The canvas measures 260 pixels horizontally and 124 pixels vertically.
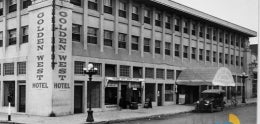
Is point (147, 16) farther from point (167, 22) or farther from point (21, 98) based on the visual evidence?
point (21, 98)

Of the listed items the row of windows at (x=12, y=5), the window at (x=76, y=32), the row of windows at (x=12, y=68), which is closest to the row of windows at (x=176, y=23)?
the window at (x=76, y=32)

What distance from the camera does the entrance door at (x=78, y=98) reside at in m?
26.4

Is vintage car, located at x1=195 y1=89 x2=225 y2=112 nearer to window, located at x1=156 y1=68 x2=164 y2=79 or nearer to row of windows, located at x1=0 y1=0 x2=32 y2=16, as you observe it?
window, located at x1=156 y1=68 x2=164 y2=79

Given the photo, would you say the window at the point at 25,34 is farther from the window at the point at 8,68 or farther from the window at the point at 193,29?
the window at the point at 193,29

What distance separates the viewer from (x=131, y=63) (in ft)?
103

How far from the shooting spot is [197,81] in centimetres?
3569

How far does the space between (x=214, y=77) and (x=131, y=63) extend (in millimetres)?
8502

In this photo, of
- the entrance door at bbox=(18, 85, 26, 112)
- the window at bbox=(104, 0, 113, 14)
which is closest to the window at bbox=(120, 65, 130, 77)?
the window at bbox=(104, 0, 113, 14)

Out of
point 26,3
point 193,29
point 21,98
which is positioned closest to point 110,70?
point 21,98

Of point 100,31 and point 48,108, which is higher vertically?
point 100,31

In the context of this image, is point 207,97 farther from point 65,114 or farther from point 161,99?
point 65,114

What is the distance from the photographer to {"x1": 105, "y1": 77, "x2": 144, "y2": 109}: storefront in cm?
2902

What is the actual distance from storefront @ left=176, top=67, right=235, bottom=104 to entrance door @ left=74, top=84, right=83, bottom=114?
13.3 metres

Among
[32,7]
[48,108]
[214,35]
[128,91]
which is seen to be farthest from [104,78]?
[214,35]
